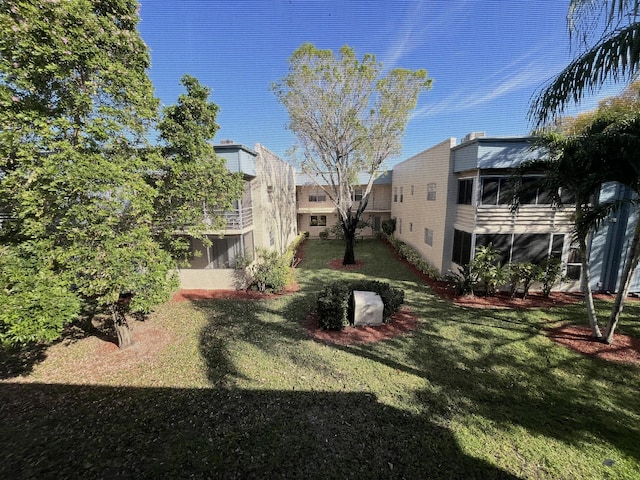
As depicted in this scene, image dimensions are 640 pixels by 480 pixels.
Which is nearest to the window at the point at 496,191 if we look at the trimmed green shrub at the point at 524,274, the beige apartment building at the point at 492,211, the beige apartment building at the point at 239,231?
the beige apartment building at the point at 492,211

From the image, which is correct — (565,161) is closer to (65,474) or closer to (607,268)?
(607,268)

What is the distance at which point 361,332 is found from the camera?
8.16 m

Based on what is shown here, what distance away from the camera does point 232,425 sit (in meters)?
4.73

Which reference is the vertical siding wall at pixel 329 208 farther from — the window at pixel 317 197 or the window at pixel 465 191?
the window at pixel 465 191

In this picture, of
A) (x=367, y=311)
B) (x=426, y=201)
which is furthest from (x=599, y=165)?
(x=426, y=201)

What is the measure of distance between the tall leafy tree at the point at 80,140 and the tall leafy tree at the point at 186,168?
618 millimetres

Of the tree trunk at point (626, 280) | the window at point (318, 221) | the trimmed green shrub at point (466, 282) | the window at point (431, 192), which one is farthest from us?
the window at point (318, 221)

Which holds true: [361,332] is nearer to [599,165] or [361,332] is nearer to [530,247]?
[599,165]

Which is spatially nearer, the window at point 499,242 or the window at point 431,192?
the window at point 499,242

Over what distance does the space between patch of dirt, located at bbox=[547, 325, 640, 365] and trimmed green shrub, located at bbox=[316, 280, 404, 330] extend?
14.7 ft

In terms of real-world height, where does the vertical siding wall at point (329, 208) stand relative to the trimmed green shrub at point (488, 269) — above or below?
above

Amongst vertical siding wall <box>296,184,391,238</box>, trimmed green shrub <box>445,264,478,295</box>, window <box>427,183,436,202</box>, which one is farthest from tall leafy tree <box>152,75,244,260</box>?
vertical siding wall <box>296,184,391,238</box>

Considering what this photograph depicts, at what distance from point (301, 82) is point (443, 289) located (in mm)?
11783

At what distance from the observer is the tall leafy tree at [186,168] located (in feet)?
22.1
